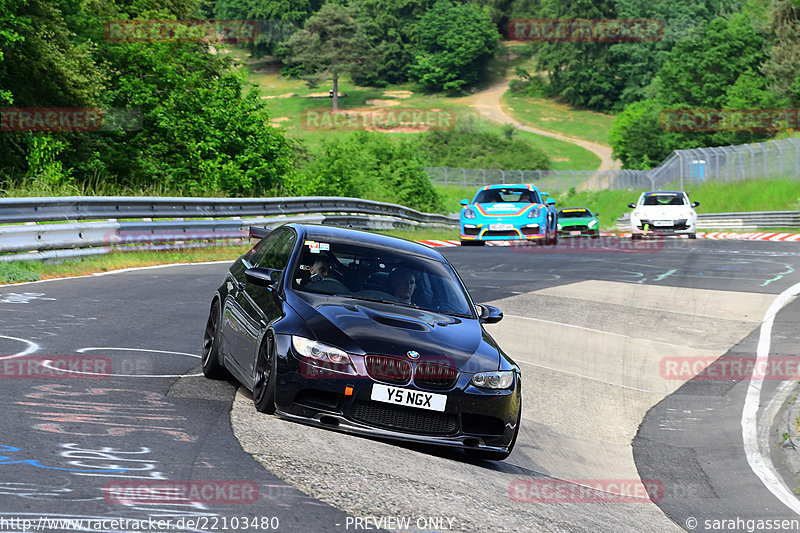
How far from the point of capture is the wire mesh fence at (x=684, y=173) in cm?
5069

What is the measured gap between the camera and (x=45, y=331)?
10.0m

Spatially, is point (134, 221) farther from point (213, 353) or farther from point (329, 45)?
point (329, 45)

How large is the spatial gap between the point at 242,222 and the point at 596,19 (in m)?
129

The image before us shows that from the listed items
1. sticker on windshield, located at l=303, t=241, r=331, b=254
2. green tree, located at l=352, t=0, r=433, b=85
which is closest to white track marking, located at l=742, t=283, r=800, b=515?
sticker on windshield, located at l=303, t=241, r=331, b=254

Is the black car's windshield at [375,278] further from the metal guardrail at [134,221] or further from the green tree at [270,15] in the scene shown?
the green tree at [270,15]

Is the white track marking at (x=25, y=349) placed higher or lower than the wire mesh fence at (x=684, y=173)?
higher

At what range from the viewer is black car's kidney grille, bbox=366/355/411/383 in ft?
22.1

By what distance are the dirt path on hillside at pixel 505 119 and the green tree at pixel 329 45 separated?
18266 millimetres

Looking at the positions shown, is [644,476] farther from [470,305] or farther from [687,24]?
[687,24]

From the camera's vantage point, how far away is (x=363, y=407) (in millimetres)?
6711

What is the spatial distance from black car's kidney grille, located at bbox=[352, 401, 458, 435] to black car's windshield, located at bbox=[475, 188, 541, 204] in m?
21.5

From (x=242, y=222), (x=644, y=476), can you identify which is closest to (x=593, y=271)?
(x=242, y=222)

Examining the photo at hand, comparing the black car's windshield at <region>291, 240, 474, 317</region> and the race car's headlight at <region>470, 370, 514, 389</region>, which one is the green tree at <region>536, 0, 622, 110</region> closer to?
the black car's windshield at <region>291, 240, 474, 317</region>

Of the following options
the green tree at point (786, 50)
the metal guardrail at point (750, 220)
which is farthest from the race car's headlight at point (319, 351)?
the green tree at point (786, 50)
